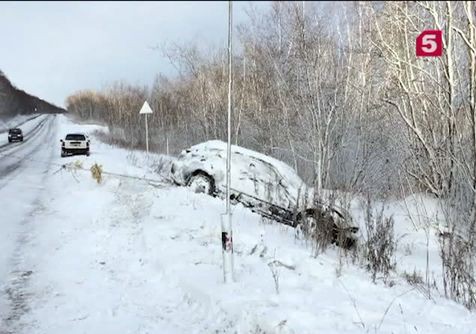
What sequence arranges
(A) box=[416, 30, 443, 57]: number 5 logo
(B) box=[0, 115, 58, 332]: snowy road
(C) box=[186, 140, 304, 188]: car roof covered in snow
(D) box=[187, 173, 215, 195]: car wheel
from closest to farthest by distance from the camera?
(B) box=[0, 115, 58, 332]: snowy road
(A) box=[416, 30, 443, 57]: number 5 logo
(C) box=[186, 140, 304, 188]: car roof covered in snow
(D) box=[187, 173, 215, 195]: car wheel

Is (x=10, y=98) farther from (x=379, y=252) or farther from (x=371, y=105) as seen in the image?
(x=379, y=252)

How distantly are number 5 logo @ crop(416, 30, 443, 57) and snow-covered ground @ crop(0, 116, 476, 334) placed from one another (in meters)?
3.78

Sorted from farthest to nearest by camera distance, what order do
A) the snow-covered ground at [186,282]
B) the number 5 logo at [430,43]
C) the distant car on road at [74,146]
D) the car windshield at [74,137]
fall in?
the car windshield at [74,137] → the distant car on road at [74,146] → the number 5 logo at [430,43] → the snow-covered ground at [186,282]

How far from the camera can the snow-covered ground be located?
510cm

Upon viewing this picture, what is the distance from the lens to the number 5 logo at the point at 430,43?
31.3 ft

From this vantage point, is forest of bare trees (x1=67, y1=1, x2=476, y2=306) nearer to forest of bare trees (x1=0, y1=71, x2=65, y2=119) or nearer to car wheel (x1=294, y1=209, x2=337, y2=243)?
car wheel (x1=294, y1=209, x2=337, y2=243)

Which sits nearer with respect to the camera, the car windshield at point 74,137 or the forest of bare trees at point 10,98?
the car windshield at point 74,137

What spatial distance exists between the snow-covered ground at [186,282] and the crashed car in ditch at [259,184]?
53cm

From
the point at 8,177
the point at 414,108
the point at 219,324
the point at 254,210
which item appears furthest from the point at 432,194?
the point at 8,177

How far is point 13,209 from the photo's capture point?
1111cm

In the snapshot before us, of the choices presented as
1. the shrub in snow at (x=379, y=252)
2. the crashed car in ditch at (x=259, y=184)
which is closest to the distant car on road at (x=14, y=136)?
the crashed car in ditch at (x=259, y=184)

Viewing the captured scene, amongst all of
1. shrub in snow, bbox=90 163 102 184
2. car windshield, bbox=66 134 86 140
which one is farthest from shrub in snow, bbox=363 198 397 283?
car windshield, bbox=66 134 86 140

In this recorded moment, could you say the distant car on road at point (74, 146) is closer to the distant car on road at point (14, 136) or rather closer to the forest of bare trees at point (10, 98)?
the forest of bare trees at point (10, 98)

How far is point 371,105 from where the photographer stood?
540 inches
